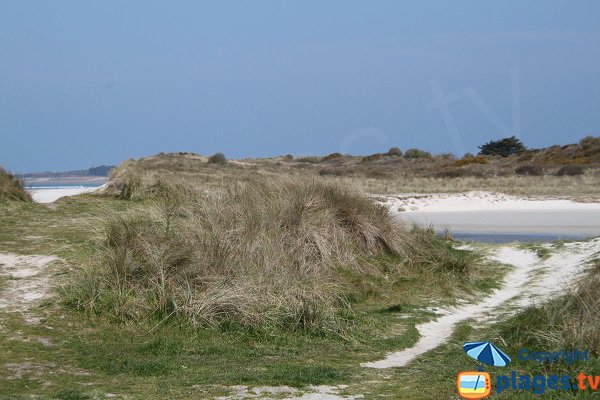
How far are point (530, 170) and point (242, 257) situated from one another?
35.5 m

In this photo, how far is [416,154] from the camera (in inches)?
2522

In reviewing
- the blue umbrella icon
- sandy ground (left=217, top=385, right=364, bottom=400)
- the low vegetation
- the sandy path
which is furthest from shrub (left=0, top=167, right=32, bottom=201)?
the blue umbrella icon

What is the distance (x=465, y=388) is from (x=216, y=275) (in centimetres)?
531

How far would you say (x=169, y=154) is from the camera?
53.0m

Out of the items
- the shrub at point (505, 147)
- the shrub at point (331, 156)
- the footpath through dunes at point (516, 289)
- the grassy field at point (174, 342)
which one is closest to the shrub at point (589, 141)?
the shrub at point (505, 147)

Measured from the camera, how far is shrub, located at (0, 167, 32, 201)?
597 inches

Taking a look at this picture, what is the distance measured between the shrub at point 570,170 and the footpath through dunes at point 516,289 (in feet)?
83.3

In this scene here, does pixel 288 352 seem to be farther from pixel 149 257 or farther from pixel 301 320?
pixel 149 257

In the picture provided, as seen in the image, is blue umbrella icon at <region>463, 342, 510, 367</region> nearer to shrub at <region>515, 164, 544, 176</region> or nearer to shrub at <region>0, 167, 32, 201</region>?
shrub at <region>0, 167, 32, 201</region>

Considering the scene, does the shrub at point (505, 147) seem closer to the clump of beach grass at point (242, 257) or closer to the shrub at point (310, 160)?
the shrub at point (310, 160)

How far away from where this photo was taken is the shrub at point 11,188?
15.2m

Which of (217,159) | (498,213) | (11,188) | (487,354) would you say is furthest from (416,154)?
(487,354)

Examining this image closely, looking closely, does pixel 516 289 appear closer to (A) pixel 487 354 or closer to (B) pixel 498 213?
(A) pixel 487 354

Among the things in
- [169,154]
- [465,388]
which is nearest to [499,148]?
[169,154]
